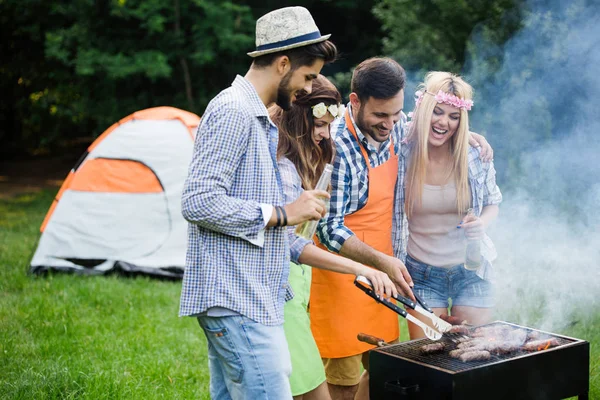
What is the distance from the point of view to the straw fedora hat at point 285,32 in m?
2.36

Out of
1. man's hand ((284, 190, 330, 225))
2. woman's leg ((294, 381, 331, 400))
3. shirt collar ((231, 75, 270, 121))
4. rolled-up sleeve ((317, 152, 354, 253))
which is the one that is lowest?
woman's leg ((294, 381, 331, 400))

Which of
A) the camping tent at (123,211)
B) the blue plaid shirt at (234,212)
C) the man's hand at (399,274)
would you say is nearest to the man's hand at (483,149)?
the man's hand at (399,274)

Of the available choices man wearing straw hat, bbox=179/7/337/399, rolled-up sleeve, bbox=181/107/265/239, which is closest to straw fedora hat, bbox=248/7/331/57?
man wearing straw hat, bbox=179/7/337/399

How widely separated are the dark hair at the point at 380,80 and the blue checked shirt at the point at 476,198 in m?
0.43

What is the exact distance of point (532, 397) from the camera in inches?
112

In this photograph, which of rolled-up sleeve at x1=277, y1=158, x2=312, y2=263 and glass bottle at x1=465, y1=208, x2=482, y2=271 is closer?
rolled-up sleeve at x1=277, y1=158, x2=312, y2=263

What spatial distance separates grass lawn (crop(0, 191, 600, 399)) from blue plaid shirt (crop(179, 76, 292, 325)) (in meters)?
1.95

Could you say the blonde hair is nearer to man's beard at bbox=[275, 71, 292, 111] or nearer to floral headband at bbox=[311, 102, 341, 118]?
floral headband at bbox=[311, 102, 341, 118]

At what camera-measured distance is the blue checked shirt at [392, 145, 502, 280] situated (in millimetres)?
3391

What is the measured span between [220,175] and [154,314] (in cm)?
380

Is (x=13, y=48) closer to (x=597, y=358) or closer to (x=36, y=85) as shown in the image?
(x=36, y=85)

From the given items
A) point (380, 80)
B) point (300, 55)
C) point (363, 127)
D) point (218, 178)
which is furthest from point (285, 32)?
point (363, 127)

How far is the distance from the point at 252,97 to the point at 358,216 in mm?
1133

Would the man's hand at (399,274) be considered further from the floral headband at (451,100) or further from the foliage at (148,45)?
the foliage at (148,45)
